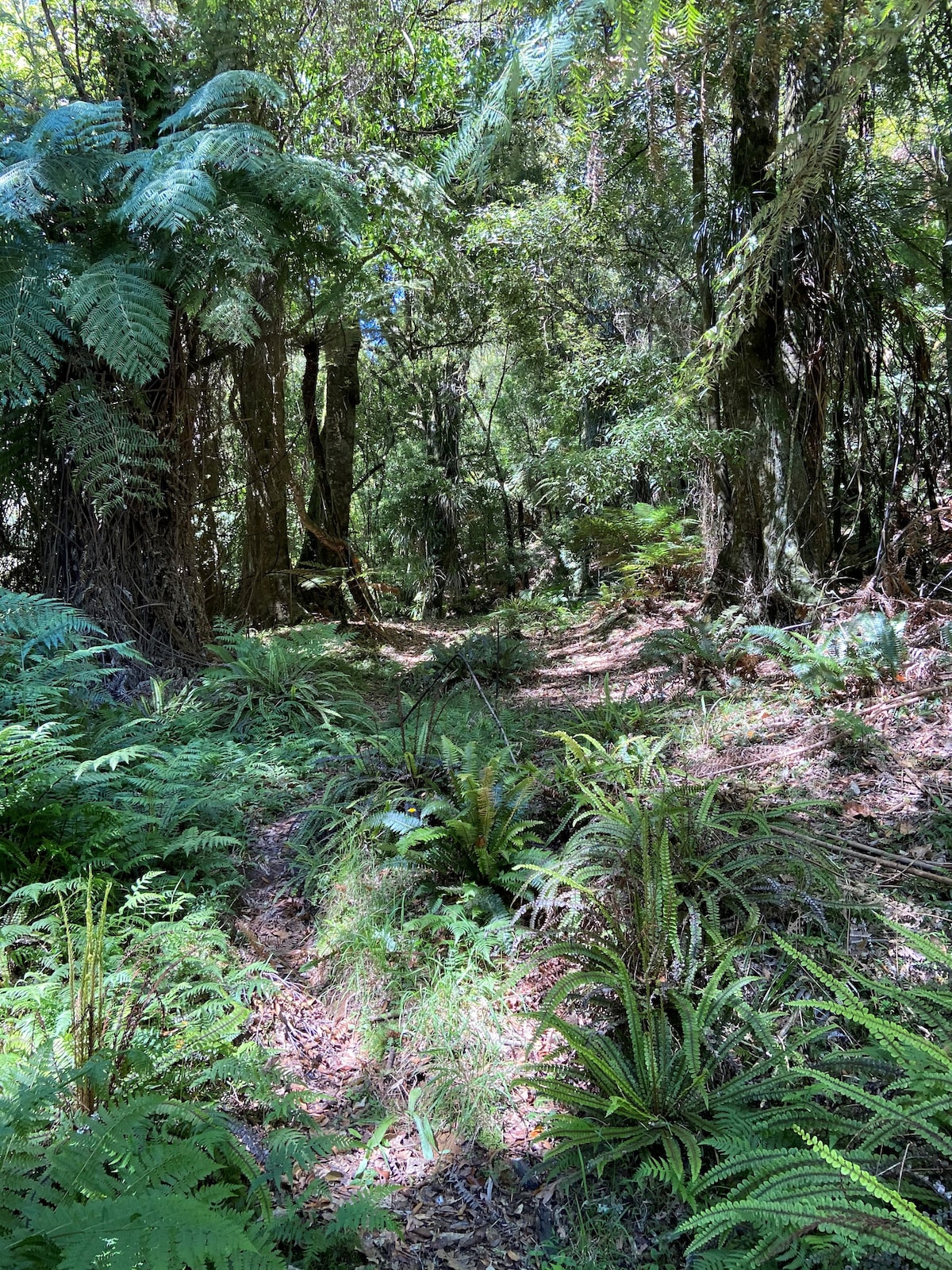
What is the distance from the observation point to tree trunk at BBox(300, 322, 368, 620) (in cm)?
716

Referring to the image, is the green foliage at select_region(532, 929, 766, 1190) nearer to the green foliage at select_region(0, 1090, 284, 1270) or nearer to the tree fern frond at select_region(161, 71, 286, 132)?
the green foliage at select_region(0, 1090, 284, 1270)

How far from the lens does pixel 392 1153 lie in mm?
1954

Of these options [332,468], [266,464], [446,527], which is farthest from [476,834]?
[446,527]

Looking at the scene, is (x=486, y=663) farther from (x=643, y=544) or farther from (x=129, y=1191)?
(x=129, y=1191)

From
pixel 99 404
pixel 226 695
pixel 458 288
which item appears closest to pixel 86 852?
pixel 226 695

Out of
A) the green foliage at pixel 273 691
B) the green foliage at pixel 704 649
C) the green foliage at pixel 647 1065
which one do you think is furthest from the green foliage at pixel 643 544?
the green foliage at pixel 647 1065

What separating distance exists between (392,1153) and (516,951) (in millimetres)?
734

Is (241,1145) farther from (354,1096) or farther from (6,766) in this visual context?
(6,766)

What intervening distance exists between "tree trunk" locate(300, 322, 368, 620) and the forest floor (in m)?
3.61

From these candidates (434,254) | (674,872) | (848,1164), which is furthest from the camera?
(434,254)

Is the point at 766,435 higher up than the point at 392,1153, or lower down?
higher up

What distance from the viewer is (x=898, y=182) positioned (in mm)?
4570

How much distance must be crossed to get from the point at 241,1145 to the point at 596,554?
8.02 metres

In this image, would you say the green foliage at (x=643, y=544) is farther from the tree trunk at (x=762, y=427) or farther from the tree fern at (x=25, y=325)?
the tree fern at (x=25, y=325)
